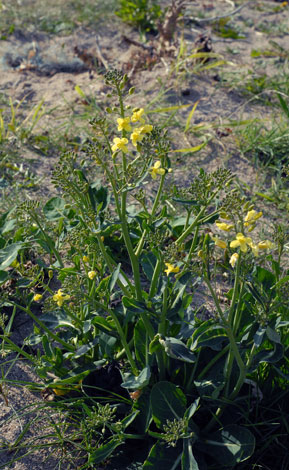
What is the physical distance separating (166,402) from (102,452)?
11.7 inches

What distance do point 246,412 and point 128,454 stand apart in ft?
1.64

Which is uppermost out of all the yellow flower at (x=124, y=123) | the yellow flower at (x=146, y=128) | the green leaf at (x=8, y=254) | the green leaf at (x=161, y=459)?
the yellow flower at (x=124, y=123)

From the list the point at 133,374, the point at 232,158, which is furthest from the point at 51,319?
the point at 232,158

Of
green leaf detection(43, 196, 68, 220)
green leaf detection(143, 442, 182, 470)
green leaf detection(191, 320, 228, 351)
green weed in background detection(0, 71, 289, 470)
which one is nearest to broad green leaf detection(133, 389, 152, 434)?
green weed in background detection(0, 71, 289, 470)

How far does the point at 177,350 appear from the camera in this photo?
68.8 inches

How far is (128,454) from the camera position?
1.95 m

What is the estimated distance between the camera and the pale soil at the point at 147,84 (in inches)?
149

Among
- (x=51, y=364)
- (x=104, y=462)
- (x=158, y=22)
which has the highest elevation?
(x=158, y=22)

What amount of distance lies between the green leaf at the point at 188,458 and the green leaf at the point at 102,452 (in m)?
0.24

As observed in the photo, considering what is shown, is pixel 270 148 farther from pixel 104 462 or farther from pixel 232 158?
pixel 104 462

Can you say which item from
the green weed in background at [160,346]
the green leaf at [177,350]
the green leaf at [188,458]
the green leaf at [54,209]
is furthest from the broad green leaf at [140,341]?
the green leaf at [54,209]

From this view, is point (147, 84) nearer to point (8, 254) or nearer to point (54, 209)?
point (54, 209)

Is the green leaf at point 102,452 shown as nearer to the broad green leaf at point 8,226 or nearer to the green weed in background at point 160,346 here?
the green weed in background at point 160,346

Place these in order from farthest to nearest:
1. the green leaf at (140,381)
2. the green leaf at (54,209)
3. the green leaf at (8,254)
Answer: the green leaf at (54,209), the green leaf at (8,254), the green leaf at (140,381)
